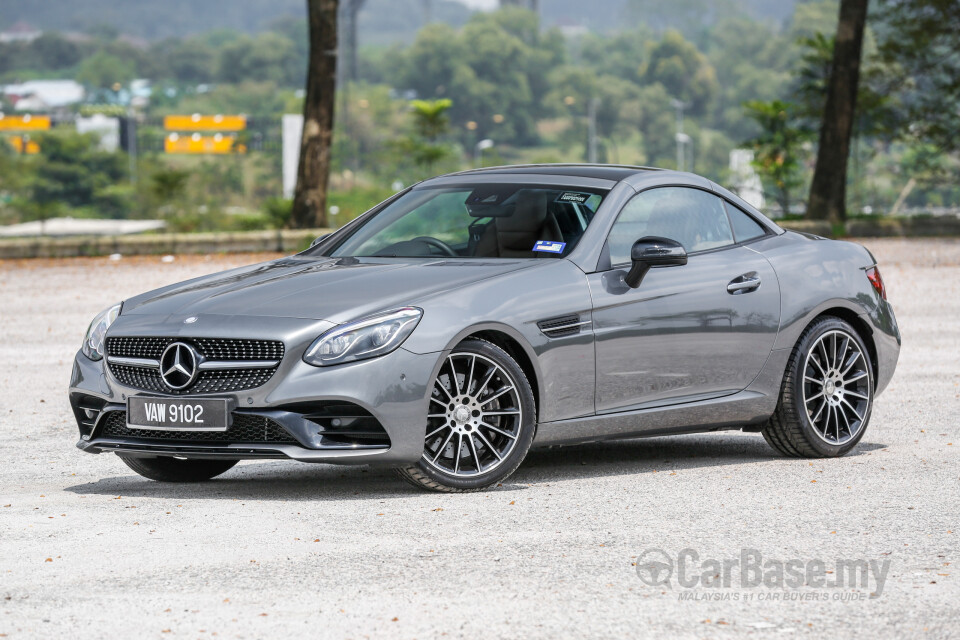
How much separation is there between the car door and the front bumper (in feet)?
3.54

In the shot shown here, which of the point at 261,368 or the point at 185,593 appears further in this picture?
the point at 261,368

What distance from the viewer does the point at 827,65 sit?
29.2 meters

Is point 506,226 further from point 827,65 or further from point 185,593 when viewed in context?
point 827,65

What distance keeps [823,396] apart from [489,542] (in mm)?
2980

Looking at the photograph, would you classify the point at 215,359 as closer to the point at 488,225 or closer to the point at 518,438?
the point at 518,438

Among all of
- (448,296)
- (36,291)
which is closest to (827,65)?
(36,291)

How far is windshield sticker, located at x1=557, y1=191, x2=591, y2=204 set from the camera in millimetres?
7312

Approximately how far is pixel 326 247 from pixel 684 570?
3372 mm

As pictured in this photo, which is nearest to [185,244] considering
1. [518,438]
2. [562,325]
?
[562,325]

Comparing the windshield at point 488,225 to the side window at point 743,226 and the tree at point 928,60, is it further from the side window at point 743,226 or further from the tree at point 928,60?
the tree at point 928,60

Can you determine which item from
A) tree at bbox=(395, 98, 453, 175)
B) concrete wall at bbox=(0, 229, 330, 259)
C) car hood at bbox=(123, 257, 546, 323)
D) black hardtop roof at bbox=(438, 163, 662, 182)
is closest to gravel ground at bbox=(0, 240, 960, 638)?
car hood at bbox=(123, 257, 546, 323)

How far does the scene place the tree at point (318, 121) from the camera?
25031mm

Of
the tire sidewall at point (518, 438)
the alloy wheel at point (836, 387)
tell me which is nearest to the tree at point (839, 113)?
the alloy wheel at point (836, 387)

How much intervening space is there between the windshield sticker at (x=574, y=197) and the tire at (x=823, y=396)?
1394mm
